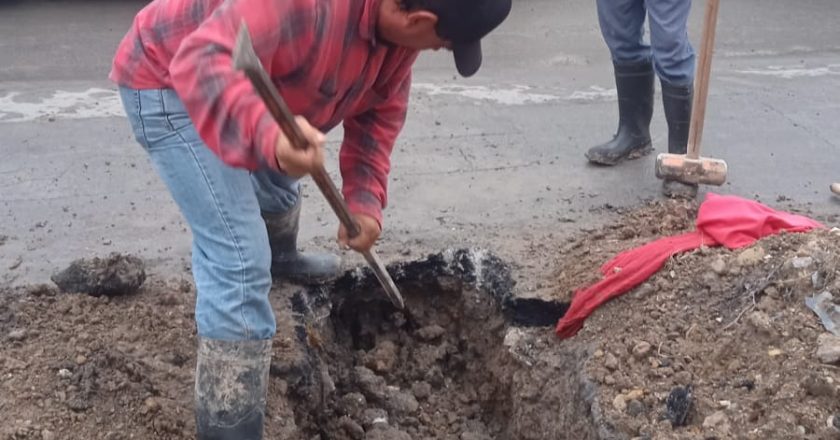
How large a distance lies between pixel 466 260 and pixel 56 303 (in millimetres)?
1652

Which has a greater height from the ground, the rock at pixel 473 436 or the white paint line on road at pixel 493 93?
the rock at pixel 473 436

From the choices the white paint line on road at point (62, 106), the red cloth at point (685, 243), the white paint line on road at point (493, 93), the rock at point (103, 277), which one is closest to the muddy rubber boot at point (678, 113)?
the red cloth at point (685, 243)

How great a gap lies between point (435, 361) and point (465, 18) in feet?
6.20

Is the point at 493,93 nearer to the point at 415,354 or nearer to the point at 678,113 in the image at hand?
the point at 678,113

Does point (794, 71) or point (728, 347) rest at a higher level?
point (728, 347)

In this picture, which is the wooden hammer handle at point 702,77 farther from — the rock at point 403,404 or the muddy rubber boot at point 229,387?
the muddy rubber boot at point 229,387

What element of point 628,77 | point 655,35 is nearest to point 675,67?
point 655,35

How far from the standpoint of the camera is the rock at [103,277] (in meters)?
3.56

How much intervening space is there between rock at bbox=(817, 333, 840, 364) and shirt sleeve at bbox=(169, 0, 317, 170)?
1694mm

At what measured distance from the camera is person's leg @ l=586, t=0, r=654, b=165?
5164mm

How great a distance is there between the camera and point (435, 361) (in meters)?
3.85

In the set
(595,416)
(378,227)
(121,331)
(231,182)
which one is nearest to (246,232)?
(231,182)

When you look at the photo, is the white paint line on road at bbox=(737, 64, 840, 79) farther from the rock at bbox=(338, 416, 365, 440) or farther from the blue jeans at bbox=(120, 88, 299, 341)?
the blue jeans at bbox=(120, 88, 299, 341)

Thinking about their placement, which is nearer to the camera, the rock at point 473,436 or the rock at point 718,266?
the rock at point 718,266
